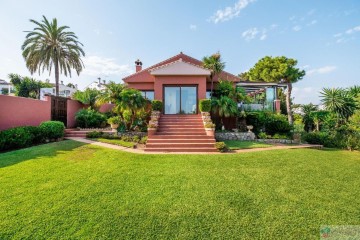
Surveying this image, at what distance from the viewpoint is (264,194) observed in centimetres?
496

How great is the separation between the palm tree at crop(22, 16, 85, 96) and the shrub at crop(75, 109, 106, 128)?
670 centimetres

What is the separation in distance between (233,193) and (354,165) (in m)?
6.87

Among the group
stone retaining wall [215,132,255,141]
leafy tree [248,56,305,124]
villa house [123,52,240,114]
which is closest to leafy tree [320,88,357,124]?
stone retaining wall [215,132,255,141]

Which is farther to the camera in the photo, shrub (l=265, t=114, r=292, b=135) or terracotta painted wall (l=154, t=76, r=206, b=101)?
terracotta painted wall (l=154, t=76, r=206, b=101)

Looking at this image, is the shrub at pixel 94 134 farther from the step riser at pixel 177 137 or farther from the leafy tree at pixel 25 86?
the leafy tree at pixel 25 86

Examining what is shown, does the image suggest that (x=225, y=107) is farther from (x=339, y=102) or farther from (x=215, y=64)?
(x=339, y=102)

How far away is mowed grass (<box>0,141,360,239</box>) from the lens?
11.6 feet

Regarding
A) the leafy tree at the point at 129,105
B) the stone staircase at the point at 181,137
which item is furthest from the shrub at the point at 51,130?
the stone staircase at the point at 181,137

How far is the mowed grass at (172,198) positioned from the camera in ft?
11.6

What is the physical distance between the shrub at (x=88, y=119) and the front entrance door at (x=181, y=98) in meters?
6.64

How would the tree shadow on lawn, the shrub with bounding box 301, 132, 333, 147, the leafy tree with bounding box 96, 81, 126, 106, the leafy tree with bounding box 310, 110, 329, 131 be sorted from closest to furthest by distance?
the tree shadow on lawn, the shrub with bounding box 301, 132, 333, 147, the leafy tree with bounding box 96, 81, 126, 106, the leafy tree with bounding box 310, 110, 329, 131

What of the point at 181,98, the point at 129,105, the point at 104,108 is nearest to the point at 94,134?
the point at 129,105

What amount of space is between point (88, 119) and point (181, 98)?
29.1 ft

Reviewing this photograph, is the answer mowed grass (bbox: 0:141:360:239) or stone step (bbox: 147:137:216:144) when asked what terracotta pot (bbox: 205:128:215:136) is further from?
mowed grass (bbox: 0:141:360:239)
